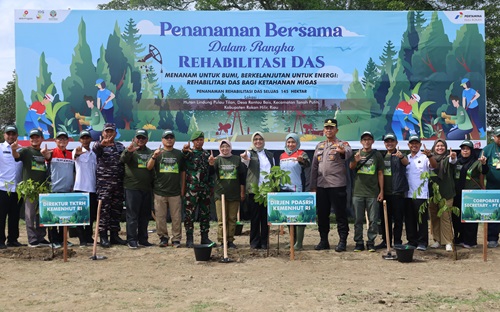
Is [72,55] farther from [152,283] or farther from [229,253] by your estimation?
[152,283]

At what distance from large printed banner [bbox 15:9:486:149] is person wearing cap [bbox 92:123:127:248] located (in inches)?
95.2

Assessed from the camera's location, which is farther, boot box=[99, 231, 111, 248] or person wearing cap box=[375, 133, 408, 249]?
boot box=[99, 231, 111, 248]

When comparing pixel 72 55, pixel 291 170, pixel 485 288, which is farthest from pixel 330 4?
pixel 485 288

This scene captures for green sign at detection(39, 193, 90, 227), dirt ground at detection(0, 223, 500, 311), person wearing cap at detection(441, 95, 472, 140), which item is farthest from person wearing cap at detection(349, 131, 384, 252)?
green sign at detection(39, 193, 90, 227)

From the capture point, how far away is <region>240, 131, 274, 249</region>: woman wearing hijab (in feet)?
→ 27.4

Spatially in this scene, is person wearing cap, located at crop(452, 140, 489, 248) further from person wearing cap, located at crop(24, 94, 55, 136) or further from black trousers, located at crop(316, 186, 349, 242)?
person wearing cap, located at crop(24, 94, 55, 136)

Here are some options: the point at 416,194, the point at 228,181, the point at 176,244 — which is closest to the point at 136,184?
the point at 176,244

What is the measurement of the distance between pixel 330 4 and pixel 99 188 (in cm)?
1907

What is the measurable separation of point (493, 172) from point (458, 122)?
2587 mm

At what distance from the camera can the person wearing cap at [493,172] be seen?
862cm

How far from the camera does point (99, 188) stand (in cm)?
851

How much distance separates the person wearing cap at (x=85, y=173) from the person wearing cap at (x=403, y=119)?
5864 millimetres

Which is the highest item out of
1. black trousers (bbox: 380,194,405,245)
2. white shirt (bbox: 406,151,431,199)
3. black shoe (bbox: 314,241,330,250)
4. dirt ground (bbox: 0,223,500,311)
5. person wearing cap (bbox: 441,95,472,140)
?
person wearing cap (bbox: 441,95,472,140)

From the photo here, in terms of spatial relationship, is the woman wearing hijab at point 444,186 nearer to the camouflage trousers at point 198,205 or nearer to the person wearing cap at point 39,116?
the camouflage trousers at point 198,205
